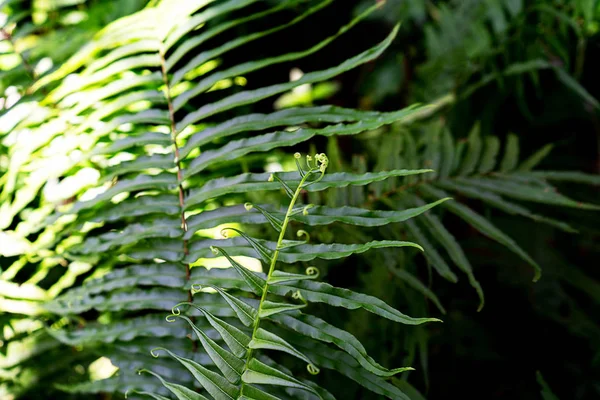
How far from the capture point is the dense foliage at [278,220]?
633 mm

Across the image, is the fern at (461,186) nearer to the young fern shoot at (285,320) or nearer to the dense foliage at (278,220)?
the dense foliage at (278,220)

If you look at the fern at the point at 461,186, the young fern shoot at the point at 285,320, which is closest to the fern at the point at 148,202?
the young fern shoot at the point at 285,320

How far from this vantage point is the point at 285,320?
625 mm

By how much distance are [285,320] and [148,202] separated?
29 cm

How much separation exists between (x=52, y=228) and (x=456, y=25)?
1041 mm

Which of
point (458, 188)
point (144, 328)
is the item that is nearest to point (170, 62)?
point (144, 328)

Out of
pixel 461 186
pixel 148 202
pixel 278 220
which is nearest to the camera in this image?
pixel 278 220

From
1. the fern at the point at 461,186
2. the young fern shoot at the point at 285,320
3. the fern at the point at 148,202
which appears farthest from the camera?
the fern at the point at 461,186

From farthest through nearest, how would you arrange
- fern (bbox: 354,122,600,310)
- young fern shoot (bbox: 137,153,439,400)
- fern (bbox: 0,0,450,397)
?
fern (bbox: 354,122,600,310), fern (bbox: 0,0,450,397), young fern shoot (bbox: 137,153,439,400)

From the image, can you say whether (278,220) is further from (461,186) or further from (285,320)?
(461,186)

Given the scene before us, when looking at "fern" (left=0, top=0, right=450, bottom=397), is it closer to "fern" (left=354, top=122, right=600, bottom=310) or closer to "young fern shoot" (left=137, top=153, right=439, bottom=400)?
"young fern shoot" (left=137, top=153, right=439, bottom=400)

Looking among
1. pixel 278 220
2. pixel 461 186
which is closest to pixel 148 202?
pixel 278 220

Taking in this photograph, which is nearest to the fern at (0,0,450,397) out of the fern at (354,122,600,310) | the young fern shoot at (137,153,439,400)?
the young fern shoot at (137,153,439,400)

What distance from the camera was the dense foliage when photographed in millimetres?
633
